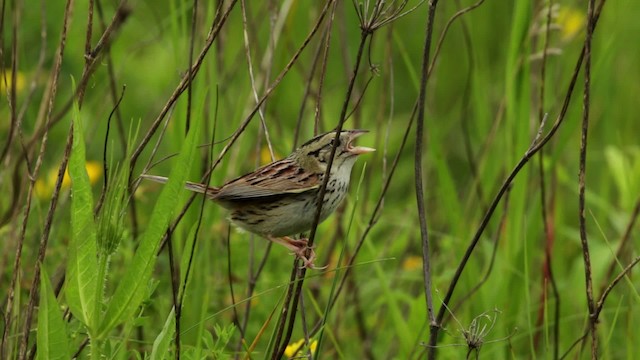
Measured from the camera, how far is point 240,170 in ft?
16.9

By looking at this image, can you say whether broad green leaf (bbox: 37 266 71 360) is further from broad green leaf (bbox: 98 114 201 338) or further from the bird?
the bird

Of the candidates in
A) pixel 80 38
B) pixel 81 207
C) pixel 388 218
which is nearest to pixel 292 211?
pixel 81 207

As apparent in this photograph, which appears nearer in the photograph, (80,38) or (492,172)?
(492,172)

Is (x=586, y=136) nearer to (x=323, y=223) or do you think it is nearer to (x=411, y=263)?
(x=323, y=223)

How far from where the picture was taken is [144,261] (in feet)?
8.04

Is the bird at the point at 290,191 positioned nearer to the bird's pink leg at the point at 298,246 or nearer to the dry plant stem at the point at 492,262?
the bird's pink leg at the point at 298,246

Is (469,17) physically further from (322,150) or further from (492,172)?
(322,150)

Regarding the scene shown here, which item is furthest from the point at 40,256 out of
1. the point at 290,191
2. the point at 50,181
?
the point at 50,181

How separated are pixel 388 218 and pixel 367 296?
0.65 m

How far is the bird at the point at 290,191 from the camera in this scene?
11.5 feet

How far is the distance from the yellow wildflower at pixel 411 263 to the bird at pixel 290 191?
1.48 meters

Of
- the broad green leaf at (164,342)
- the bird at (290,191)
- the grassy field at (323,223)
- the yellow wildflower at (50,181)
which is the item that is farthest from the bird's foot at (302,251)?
the yellow wildflower at (50,181)

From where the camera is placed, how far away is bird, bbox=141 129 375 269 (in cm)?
351

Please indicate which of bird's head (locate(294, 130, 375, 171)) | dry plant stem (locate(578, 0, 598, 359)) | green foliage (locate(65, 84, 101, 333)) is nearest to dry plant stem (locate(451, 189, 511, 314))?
bird's head (locate(294, 130, 375, 171))
